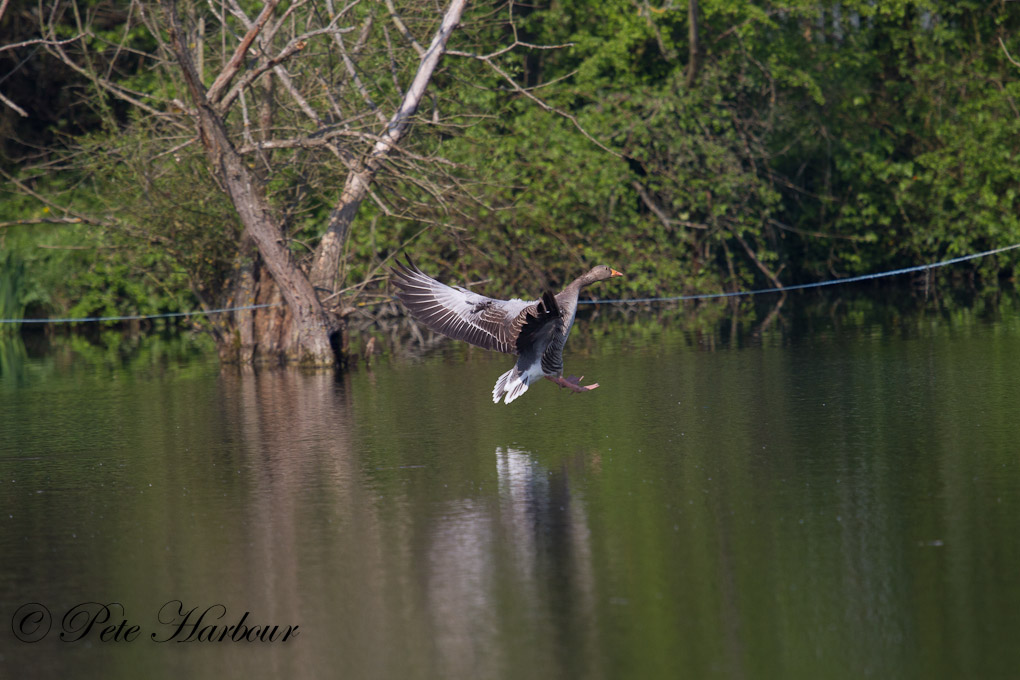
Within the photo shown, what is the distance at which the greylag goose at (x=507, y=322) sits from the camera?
998cm

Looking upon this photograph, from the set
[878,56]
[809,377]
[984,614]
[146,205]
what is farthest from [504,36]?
[984,614]

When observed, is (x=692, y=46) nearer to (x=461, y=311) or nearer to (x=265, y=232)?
(x=265, y=232)

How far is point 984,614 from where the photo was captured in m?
5.33

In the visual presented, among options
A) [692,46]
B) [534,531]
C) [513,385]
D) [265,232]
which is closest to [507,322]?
[513,385]

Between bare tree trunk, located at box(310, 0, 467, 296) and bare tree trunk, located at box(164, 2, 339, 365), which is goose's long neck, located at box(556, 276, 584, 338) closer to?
bare tree trunk, located at box(164, 2, 339, 365)

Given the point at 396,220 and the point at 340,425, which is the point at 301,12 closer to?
the point at 396,220

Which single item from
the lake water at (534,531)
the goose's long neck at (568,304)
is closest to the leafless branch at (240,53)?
the lake water at (534,531)

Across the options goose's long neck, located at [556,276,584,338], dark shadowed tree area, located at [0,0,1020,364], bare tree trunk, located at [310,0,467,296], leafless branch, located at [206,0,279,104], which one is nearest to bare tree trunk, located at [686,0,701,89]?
dark shadowed tree area, located at [0,0,1020,364]

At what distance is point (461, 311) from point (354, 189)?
5.87 m

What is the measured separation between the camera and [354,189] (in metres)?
16.3

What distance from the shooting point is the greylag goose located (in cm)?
998

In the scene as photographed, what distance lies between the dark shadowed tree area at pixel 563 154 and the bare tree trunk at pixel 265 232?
0.75 m

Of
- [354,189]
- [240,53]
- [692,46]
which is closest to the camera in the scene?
[240,53]

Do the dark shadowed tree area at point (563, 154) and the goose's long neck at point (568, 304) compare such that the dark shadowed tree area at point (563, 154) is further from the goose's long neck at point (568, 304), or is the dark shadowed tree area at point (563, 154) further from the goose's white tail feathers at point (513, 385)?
the goose's white tail feathers at point (513, 385)
